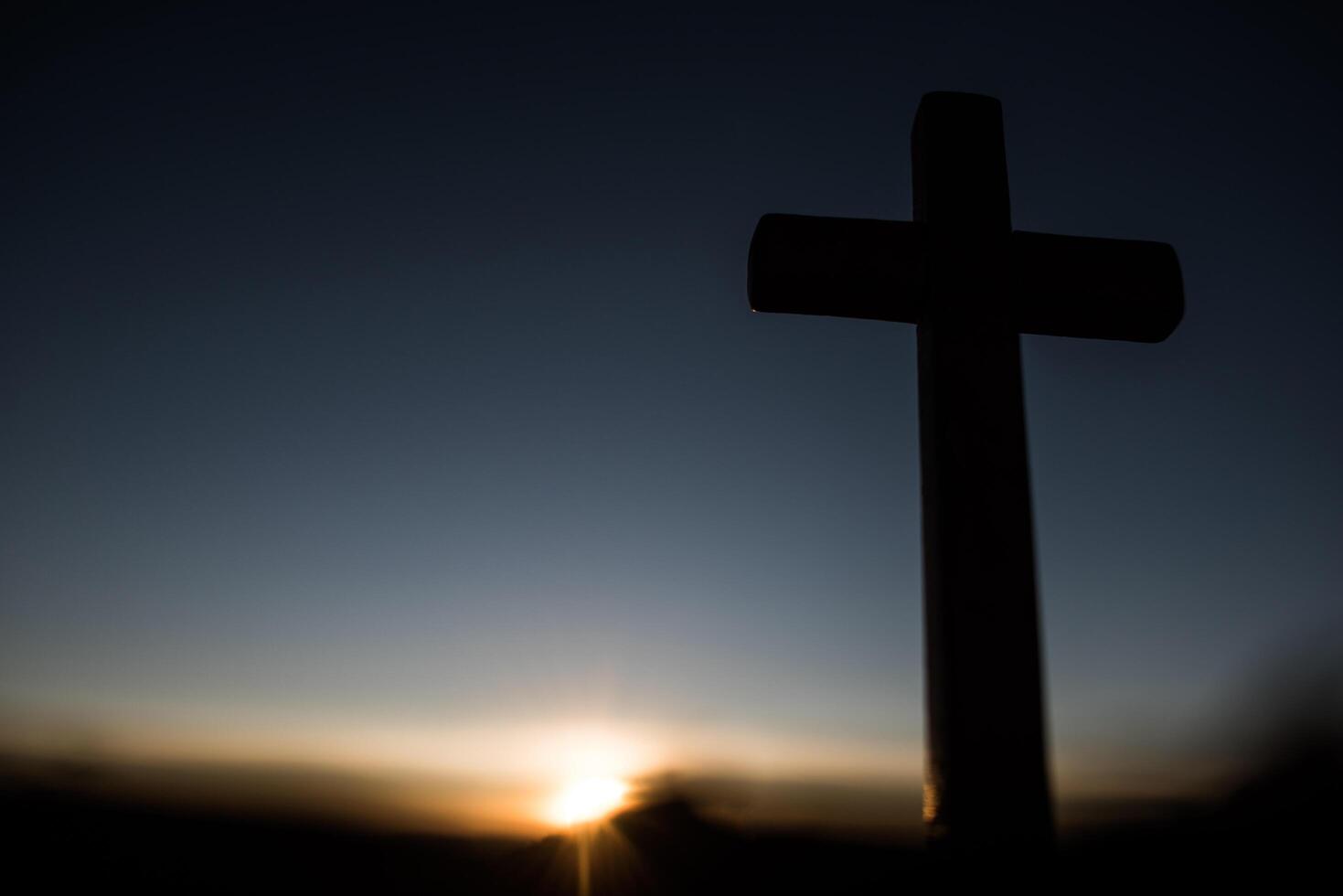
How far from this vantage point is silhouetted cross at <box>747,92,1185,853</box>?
2.41 meters

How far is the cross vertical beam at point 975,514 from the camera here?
93.9 inches

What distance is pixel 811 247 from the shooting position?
296 centimetres

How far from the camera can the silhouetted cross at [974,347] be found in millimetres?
2406

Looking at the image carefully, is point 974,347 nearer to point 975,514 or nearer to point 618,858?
point 975,514

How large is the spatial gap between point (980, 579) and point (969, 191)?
127cm

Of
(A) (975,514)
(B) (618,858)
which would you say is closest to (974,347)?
(A) (975,514)

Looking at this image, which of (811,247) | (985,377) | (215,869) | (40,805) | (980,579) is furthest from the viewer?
(40,805)

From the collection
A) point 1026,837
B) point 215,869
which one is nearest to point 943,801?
point 1026,837

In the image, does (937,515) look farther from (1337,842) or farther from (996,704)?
(1337,842)

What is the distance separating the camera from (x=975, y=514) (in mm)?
2588

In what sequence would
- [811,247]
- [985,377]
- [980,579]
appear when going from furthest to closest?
1. [811,247]
2. [985,377]
3. [980,579]

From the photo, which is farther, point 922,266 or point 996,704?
point 922,266

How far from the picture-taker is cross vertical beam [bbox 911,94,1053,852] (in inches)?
93.9

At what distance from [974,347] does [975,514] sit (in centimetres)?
52
